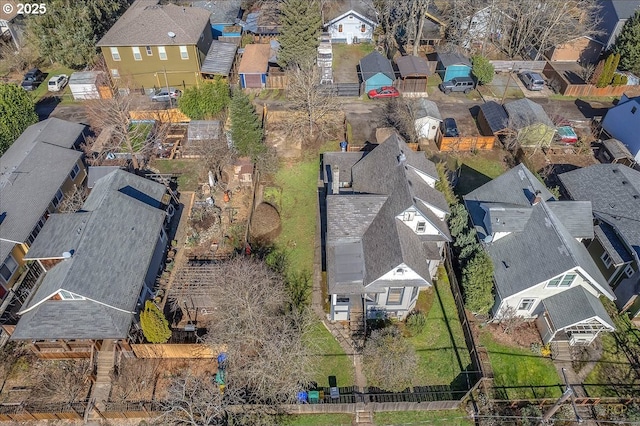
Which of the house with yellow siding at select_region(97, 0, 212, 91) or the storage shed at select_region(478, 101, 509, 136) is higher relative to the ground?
the house with yellow siding at select_region(97, 0, 212, 91)

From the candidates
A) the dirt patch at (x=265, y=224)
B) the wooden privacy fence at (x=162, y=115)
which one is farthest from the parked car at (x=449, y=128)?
the wooden privacy fence at (x=162, y=115)

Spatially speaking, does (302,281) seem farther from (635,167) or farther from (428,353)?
(635,167)

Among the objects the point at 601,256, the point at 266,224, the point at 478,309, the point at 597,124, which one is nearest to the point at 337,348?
the point at 478,309

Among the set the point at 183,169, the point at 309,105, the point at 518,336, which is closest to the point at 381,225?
the point at 518,336

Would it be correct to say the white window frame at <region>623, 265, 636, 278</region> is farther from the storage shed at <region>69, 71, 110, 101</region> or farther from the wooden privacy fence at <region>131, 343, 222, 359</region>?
the storage shed at <region>69, 71, 110, 101</region>

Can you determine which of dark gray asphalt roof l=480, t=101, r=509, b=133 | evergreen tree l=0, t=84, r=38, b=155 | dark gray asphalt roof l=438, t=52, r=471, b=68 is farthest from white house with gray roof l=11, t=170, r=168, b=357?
dark gray asphalt roof l=438, t=52, r=471, b=68
